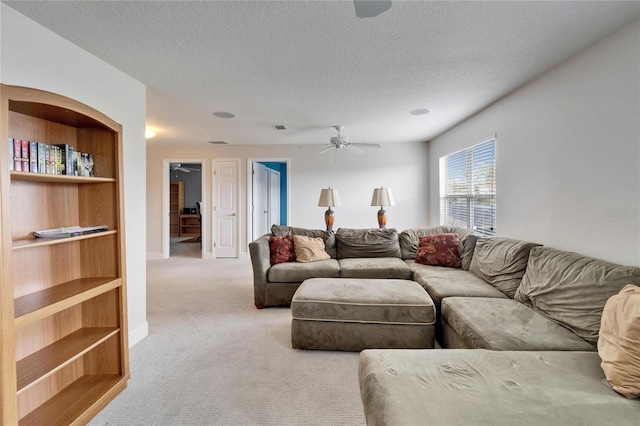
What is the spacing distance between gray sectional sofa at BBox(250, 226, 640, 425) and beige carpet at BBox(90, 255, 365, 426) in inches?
22.8

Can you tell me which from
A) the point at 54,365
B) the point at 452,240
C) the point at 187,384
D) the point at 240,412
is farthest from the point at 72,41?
the point at 452,240

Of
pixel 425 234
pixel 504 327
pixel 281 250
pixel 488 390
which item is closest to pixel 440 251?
pixel 425 234

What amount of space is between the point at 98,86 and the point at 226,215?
4.02 meters

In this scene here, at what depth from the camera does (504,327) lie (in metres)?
1.79

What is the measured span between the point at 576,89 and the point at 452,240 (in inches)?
72.1

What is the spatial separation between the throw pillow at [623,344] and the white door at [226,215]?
5.64 m

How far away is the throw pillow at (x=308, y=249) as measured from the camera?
11.9ft

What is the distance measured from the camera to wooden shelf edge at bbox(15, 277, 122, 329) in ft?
4.55

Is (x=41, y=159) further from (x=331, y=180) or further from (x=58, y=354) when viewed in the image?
(x=331, y=180)

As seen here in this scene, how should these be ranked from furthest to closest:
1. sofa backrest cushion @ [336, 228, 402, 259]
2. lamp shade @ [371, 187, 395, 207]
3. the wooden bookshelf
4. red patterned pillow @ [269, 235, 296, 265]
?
lamp shade @ [371, 187, 395, 207]
sofa backrest cushion @ [336, 228, 402, 259]
red patterned pillow @ [269, 235, 296, 265]
the wooden bookshelf

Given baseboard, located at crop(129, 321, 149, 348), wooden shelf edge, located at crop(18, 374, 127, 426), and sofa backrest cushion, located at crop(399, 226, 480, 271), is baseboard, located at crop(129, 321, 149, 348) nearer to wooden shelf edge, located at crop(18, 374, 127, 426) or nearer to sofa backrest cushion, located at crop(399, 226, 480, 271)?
wooden shelf edge, located at crop(18, 374, 127, 426)

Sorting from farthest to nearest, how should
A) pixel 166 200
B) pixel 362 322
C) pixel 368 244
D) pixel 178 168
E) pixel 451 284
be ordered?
pixel 178 168
pixel 166 200
pixel 368 244
pixel 451 284
pixel 362 322

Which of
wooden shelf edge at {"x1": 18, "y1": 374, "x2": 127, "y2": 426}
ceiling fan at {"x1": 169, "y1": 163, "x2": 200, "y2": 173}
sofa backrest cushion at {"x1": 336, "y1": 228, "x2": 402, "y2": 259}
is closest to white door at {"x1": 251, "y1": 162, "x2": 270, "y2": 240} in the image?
ceiling fan at {"x1": 169, "y1": 163, "x2": 200, "y2": 173}

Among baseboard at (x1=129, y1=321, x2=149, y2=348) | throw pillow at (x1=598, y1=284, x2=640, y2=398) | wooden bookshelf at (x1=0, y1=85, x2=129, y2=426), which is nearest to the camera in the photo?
throw pillow at (x1=598, y1=284, x2=640, y2=398)
